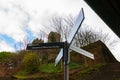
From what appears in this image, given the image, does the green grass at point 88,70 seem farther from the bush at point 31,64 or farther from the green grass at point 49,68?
the bush at point 31,64

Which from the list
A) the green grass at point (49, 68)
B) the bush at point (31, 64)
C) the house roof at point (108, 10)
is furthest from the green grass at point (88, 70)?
the house roof at point (108, 10)

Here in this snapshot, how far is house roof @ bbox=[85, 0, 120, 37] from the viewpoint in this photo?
142 cm

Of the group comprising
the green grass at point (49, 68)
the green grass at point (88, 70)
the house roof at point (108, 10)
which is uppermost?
the green grass at point (49, 68)

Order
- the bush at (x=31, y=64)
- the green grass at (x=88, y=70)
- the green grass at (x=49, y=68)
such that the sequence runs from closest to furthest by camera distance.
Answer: the green grass at (x=88, y=70) < the green grass at (x=49, y=68) < the bush at (x=31, y=64)

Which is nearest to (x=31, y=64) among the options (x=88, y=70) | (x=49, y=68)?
(x=49, y=68)

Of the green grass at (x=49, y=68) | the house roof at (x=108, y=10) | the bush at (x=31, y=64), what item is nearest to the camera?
the house roof at (x=108, y=10)

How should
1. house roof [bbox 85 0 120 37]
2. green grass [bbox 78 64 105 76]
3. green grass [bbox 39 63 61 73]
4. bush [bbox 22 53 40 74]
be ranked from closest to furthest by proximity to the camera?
house roof [bbox 85 0 120 37] → green grass [bbox 78 64 105 76] → green grass [bbox 39 63 61 73] → bush [bbox 22 53 40 74]

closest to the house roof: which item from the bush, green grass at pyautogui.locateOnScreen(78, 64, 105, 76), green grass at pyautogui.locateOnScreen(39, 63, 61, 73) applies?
green grass at pyautogui.locateOnScreen(78, 64, 105, 76)

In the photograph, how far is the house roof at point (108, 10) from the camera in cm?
142

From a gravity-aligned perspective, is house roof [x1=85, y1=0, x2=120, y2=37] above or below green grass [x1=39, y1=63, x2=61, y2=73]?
below

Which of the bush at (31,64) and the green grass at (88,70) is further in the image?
the bush at (31,64)

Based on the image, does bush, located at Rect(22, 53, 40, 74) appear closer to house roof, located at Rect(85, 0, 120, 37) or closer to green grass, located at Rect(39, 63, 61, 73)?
green grass, located at Rect(39, 63, 61, 73)

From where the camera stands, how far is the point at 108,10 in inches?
58.2

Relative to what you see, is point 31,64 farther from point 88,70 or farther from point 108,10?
point 108,10
